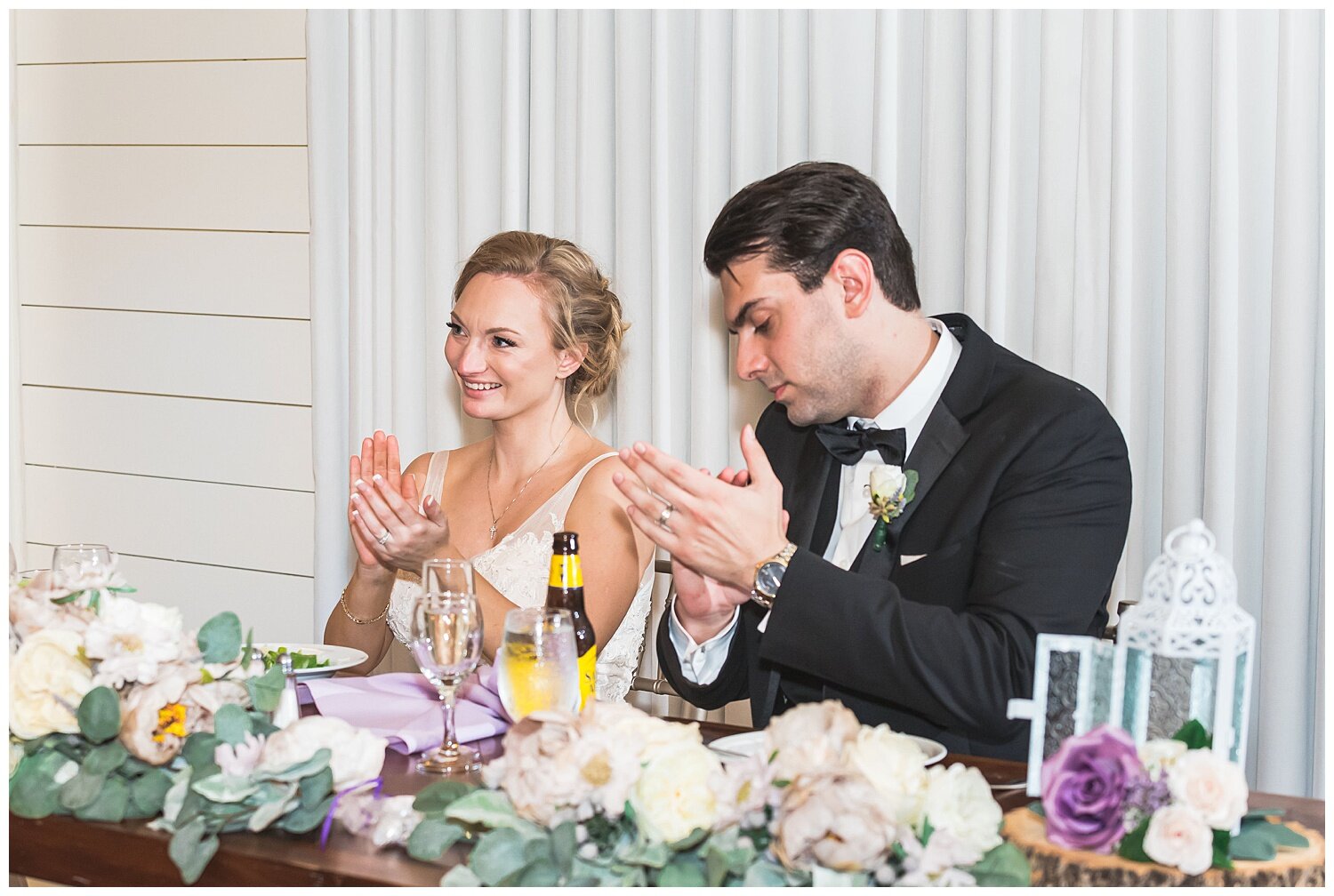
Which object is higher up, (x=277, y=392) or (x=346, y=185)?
(x=346, y=185)

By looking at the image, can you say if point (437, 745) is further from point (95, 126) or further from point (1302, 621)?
point (95, 126)

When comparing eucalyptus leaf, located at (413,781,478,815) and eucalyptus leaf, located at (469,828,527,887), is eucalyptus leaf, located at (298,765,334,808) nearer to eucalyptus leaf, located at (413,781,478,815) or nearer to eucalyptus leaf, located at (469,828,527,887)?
eucalyptus leaf, located at (413,781,478,815)

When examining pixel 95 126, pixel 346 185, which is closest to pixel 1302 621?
pixel 346 185

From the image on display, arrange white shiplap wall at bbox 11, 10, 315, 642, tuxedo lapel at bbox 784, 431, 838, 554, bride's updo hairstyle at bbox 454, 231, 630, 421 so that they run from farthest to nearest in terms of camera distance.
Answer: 1. white shiplap wall at bbox 11, 10, 315, 642
2. bride's updo hairstyle at bbox 454, 231, 630, 421
3. tuxedo lapel at bbox 784, 431, 838, 554

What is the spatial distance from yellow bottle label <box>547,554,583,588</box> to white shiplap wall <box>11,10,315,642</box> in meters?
1.83

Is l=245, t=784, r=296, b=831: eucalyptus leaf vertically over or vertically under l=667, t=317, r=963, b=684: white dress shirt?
under

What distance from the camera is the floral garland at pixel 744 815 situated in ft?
3.76

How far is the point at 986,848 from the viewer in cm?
118

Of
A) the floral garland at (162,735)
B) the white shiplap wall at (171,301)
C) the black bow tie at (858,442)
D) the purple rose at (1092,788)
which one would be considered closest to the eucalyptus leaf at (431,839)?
the floral garland at (162,735)

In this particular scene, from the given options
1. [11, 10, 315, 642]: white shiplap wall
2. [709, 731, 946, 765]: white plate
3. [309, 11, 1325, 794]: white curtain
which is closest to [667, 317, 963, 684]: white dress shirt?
[309, 11, 1325, 794]: white curtain

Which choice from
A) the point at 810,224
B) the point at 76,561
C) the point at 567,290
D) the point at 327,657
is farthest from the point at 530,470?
the point at 76,561

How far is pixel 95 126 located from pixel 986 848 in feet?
10.1

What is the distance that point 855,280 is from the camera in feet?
7.00

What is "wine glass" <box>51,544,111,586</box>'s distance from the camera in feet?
5.13
